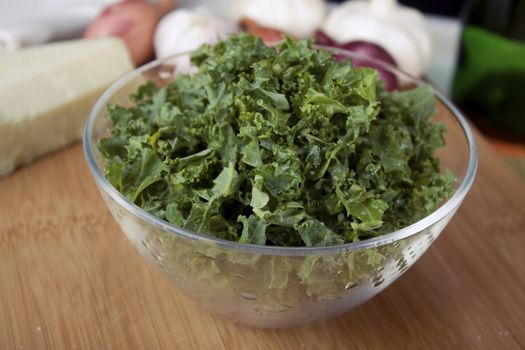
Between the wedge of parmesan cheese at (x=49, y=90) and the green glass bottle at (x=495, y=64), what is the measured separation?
3.37 feet

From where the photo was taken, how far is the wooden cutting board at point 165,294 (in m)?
0.98

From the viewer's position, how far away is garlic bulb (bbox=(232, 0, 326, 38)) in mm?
1784

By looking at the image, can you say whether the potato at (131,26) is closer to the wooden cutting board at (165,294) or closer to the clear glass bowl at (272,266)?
the wooden cutting board at (165,294)

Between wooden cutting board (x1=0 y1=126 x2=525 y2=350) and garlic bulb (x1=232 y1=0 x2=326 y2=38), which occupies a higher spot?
garlic bulb (x1=232 y1=0 x2=326 y2=38)

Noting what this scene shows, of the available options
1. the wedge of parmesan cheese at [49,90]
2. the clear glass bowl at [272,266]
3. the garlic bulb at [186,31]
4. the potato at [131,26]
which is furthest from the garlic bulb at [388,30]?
the clear glass bowl at [272,266]

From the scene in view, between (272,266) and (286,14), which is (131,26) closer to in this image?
(286,14)

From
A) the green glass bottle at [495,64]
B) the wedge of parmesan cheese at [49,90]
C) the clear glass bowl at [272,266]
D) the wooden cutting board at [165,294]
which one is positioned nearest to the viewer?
the clear glass bowl at [272,266]

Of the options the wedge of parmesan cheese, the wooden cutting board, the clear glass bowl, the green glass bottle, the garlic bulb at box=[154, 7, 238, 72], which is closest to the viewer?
the clear glass bowl

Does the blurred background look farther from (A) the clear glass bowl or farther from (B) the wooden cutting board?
(A) the clear glass bowl

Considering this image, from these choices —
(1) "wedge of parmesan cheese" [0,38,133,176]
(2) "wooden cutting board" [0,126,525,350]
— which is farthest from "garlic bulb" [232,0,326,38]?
(2) "wooden cutting board" [0,126,525,350]

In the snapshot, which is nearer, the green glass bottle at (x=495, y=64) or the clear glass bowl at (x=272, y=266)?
the clear glass bowl at (x=272, y=266)

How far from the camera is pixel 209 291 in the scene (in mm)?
879

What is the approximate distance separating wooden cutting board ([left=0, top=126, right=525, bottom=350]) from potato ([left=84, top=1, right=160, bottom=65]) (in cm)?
54

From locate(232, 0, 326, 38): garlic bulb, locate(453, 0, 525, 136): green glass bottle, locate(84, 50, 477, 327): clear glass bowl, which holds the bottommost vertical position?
locate(453, 0, 525, 136): green glass bottle
